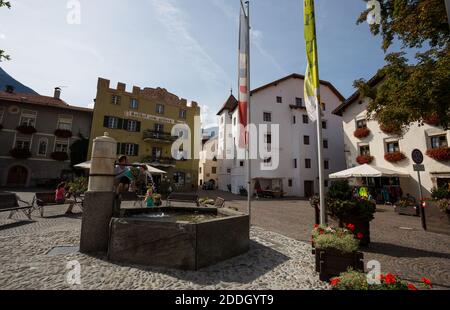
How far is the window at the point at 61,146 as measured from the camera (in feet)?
86.9

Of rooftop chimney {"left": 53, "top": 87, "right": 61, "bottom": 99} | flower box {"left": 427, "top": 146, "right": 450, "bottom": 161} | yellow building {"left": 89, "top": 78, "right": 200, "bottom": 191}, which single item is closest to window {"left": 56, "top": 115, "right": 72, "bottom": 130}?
yellow building {"left": 89, "top": 78, "right": 200, "bottom": 191}

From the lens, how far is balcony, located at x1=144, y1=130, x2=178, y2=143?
2781 cm

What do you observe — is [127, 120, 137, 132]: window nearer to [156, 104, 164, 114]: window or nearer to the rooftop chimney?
[156, 104, 164, 114]: window

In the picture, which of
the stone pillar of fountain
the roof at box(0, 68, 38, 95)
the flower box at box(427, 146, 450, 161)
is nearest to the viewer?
the stone pillar of fountain

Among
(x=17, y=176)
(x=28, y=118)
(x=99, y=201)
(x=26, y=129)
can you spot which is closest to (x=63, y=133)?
(x=26, y=129)

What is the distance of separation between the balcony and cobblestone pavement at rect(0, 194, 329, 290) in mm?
22692

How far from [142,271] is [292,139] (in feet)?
97.1

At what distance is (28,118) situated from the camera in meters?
25.8

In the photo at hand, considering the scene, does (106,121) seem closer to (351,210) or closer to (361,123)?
(351,210)

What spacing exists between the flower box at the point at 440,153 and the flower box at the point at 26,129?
38556 millimetres

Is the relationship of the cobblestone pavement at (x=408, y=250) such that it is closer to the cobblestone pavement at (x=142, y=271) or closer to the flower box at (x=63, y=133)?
the cobblestone pavement at (x=142, y=271)

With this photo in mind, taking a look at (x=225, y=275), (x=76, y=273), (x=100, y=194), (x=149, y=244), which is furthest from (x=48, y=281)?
(x=225, y=275)

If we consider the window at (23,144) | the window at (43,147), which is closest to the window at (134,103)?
the window at (43,147)
